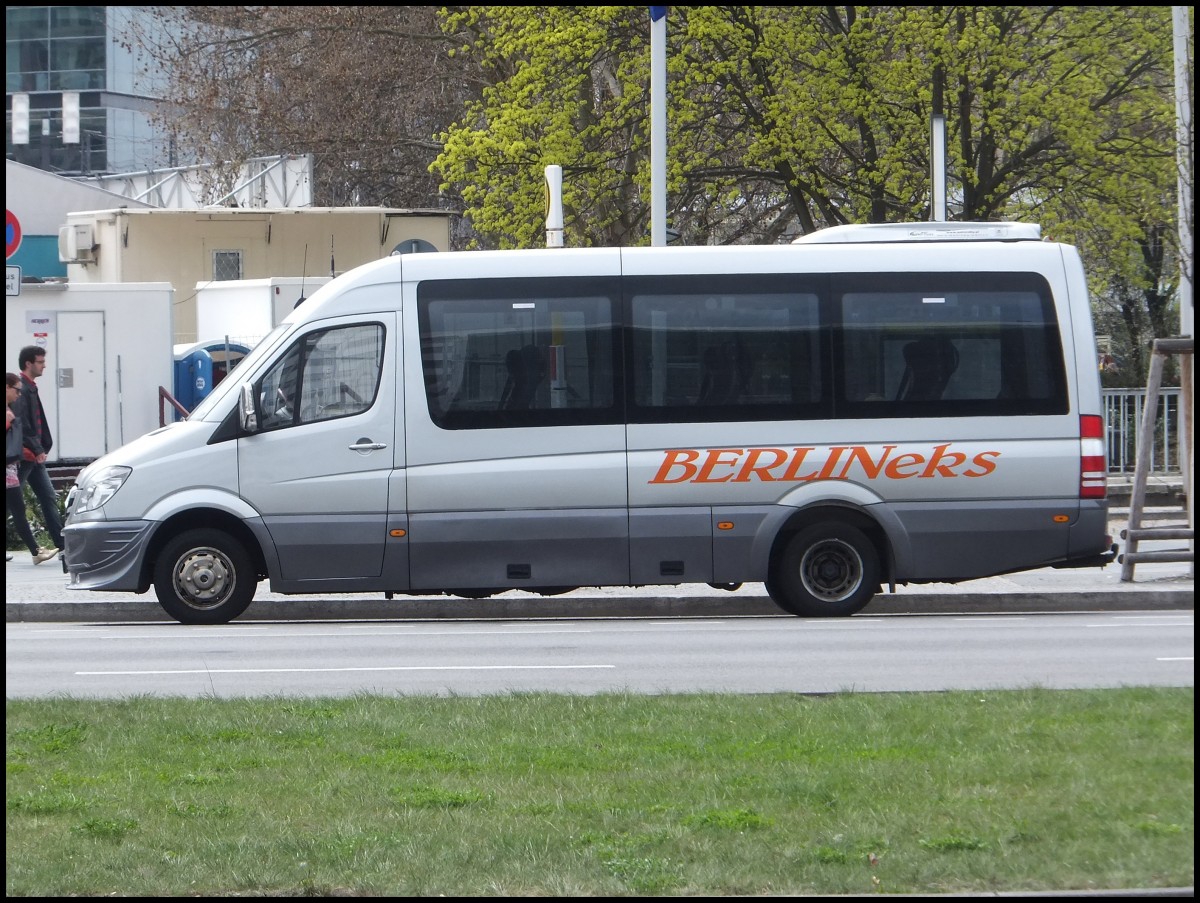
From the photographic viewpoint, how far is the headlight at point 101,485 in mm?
12859

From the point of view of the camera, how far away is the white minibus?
12695mm

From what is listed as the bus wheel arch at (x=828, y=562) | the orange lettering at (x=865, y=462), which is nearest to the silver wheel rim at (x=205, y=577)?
the bus wheel arch at (x=828, y=562)

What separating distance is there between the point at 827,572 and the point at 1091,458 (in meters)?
2.10

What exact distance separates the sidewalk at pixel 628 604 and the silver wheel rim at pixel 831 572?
547 mm

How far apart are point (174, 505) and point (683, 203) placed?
14.1 metres

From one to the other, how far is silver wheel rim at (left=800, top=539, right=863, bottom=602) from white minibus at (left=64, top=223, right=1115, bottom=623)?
0.02 meters

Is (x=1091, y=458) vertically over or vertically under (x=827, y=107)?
under

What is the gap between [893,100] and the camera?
24.0 metres

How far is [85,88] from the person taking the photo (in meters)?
50.8

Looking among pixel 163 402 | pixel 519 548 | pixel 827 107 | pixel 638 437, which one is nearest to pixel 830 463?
pixel 638 437

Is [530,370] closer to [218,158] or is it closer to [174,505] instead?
[174,505]

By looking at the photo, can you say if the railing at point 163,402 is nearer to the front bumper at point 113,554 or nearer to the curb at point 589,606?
the curb at point 589,606

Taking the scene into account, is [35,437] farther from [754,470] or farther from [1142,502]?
[1142,502]

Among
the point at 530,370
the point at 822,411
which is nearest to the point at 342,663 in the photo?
the point at 530,370
